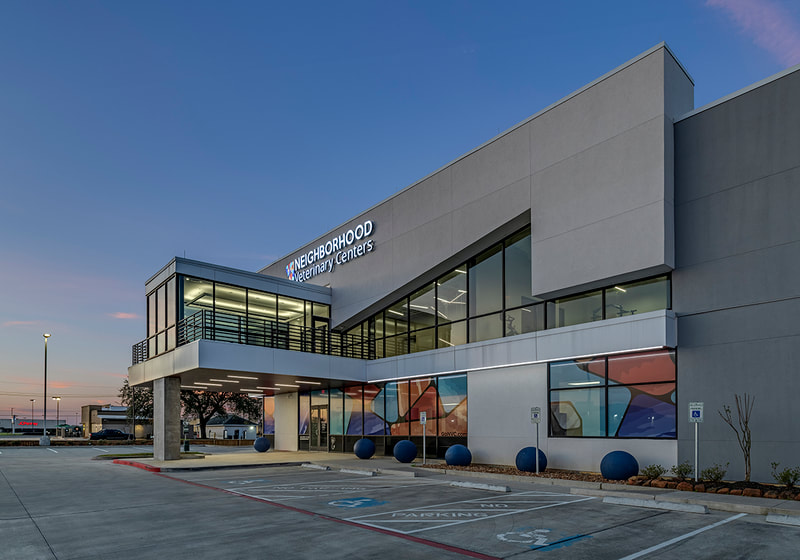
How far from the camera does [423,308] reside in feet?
95.3

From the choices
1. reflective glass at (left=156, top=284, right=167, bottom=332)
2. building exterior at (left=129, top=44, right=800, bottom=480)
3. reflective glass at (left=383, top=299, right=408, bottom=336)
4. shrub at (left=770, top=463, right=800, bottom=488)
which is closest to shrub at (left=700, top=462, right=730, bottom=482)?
building exterior at (left=129, top=44, right=800, bottom=480)

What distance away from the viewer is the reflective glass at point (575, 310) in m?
21.0

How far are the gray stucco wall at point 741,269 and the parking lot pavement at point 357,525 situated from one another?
192 inches

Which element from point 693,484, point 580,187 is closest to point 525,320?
point 580,187

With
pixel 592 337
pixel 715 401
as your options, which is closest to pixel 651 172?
pixel 592 337

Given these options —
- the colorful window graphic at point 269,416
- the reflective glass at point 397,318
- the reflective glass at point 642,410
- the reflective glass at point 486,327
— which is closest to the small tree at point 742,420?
the reflective glass at point 642,410

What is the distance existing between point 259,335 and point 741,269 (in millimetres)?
19062

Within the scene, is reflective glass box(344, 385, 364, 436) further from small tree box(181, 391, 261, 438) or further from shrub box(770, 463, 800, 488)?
small tree box(181, 391, 261, 438)

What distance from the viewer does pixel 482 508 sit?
13.5 m

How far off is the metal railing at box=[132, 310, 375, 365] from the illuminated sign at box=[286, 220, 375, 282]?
4.40 m

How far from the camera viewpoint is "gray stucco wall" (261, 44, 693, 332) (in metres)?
Result: 18.9

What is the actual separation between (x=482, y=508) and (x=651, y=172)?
11.9 meters

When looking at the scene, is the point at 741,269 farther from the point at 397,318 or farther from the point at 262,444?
the point at 262,444

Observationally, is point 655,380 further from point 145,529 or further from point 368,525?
point 145,529
